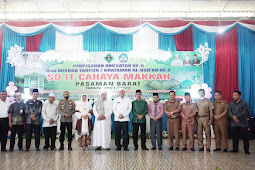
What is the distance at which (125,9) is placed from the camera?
8359 millimetres

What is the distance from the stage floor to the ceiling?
4985 millimetres

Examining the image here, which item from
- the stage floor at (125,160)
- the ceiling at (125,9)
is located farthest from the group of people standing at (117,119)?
the ceiling at (125,9)

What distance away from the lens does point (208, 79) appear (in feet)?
26.3

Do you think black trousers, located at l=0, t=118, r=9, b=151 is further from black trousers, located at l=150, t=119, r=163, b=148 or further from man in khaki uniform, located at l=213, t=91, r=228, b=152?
man in khaki uniform, located at l=213, t=91, r=228, b=152

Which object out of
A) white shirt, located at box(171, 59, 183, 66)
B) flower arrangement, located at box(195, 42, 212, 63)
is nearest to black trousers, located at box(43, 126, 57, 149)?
white shirt, located at box(171, 59, 183, 66)

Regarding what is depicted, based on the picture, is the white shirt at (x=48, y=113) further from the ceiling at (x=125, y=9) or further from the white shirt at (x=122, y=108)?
the ceiling at (x=125, y=9)

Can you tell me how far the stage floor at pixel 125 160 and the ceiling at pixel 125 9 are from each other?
4.99 meters

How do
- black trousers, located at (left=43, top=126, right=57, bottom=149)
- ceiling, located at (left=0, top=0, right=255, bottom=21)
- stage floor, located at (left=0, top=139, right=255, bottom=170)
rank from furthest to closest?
ceiling, located at (left=0, top=0, right=255, bottom=21) → black trousers, located at (left=43, top=126, right=57, bottom=149) → stage floor, located at (left=0, top=139, right=255, bottom=170)

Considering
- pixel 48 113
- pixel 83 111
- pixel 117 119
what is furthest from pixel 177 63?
pixel 48 113

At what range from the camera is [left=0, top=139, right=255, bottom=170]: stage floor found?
374 cm

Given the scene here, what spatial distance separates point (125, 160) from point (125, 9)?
18.4 ft

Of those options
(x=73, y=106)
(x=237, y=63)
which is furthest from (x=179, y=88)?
(x=73, y=106)

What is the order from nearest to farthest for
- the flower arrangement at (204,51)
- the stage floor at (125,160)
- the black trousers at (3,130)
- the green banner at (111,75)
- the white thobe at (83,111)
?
the stage floor at (125,160)
the black trousers at (3,130)
the white thobe at (83,111)
the green banner at (111,75)
the flower arrangement at (204,51)

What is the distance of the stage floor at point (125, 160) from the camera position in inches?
147
